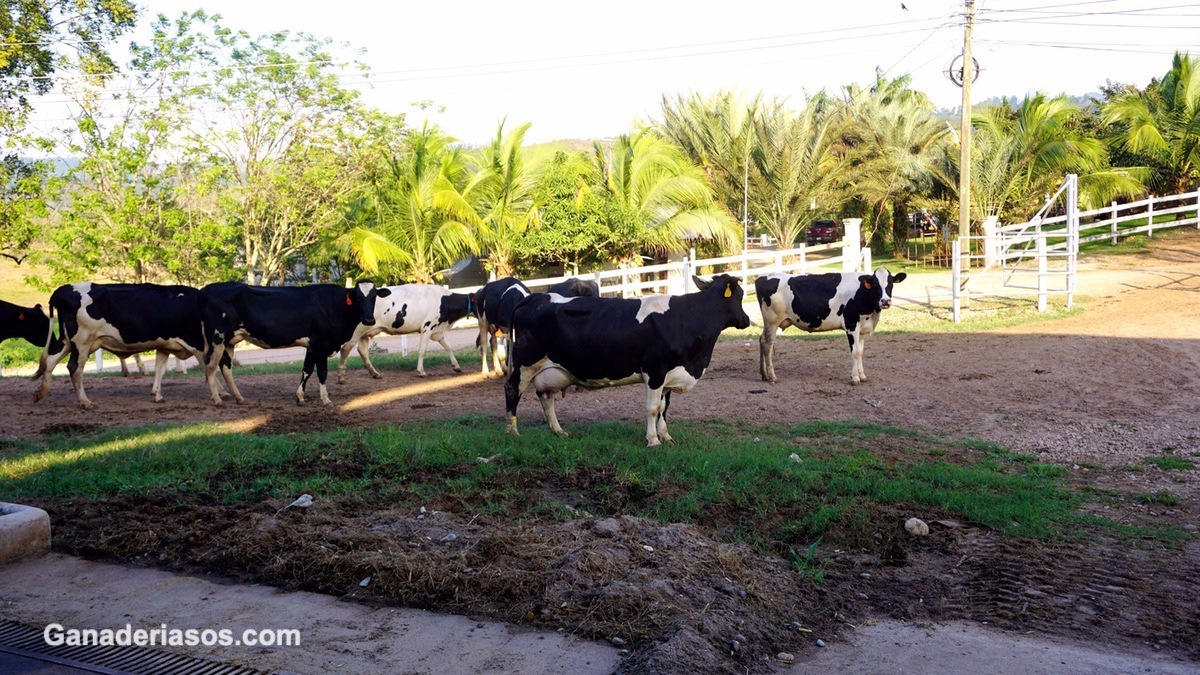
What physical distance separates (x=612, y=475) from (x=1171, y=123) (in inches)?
1206

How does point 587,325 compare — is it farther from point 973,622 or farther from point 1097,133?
point 1097,133

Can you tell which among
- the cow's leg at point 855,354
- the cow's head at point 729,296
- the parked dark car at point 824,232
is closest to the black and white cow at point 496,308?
the cow's leg at point 855,354

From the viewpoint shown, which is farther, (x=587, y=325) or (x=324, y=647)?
(x=587, y=325)

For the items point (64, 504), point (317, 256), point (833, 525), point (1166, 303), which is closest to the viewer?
point (833, 525)

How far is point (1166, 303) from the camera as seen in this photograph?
20000 mm

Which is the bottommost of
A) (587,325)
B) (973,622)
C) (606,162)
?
(973,622)

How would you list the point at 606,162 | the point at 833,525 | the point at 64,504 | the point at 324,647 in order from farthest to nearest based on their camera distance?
1. the point at 606,162
2. the point at 64,504
3. the point at 833,525
4. the point at 324,647

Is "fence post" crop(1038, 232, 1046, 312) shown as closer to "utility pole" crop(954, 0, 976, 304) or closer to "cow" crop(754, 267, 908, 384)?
"utility pole" crop(954, 0, 976, 304)

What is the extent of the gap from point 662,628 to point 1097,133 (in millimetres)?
36555

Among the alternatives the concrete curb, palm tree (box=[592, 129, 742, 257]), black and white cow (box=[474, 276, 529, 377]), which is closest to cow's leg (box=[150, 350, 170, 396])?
black and white cow (box=[474, 276, 529, 377])

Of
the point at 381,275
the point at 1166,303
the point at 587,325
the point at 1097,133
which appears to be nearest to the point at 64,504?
the point at 587,325

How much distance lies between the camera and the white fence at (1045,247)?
66.4 feet

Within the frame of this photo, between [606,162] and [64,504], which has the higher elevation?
[606,162]

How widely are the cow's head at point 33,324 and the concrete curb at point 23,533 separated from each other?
30.0 ft
